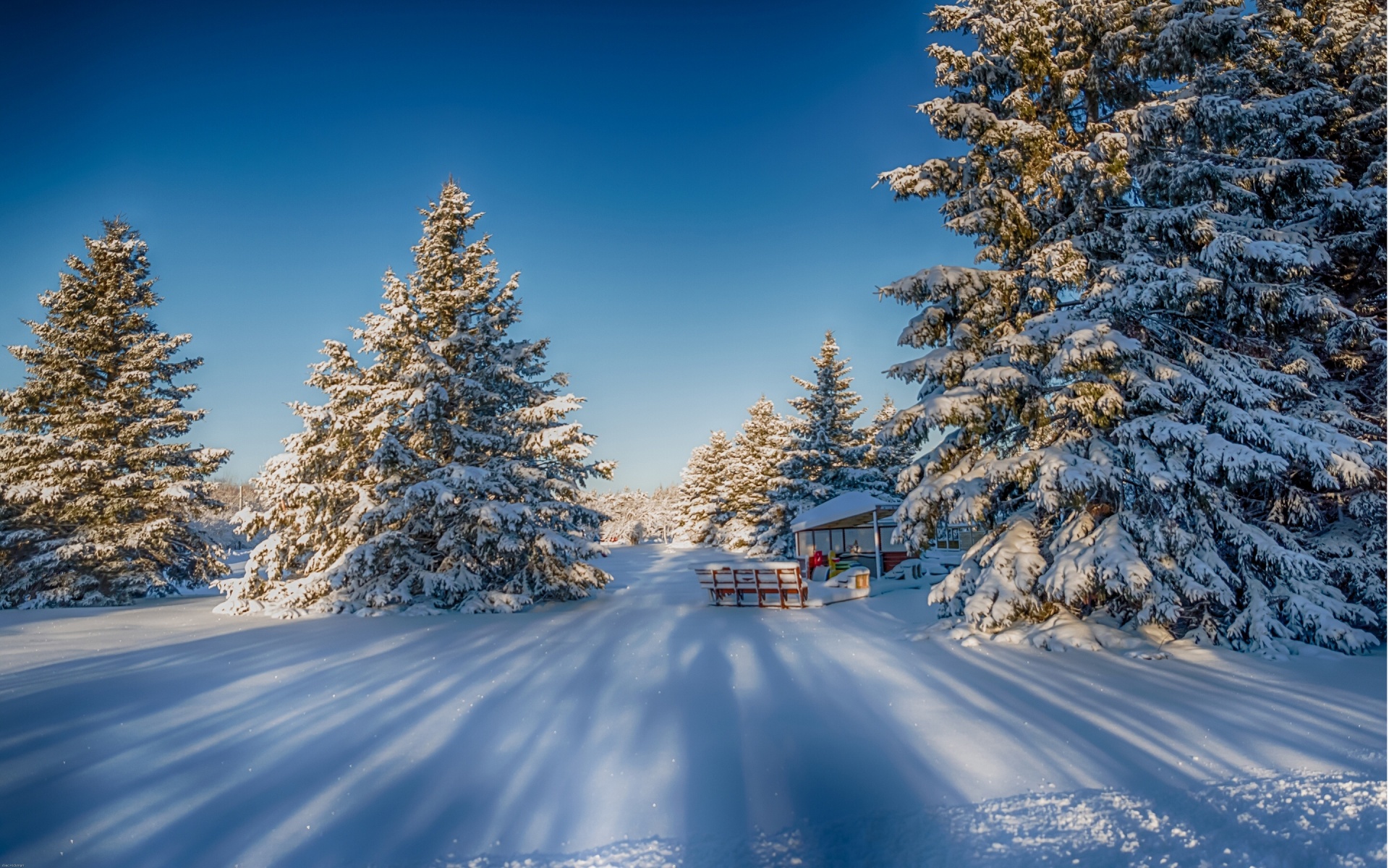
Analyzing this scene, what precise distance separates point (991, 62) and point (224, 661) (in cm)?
1503

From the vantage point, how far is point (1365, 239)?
9.52 m

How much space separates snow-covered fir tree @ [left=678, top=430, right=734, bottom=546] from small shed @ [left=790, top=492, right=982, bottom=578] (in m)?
16.2

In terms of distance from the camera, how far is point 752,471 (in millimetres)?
41219

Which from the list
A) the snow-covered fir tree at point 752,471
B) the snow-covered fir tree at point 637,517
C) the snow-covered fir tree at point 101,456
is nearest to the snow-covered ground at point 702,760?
the snow-covered fir tree at point 101,456

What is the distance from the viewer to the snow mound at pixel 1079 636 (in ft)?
28.0

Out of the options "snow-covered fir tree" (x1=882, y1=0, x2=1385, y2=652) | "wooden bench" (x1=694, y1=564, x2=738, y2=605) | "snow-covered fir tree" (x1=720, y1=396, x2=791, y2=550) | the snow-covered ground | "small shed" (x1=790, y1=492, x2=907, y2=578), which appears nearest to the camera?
the snow-covered ground

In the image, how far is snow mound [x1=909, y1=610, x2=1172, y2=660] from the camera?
28.0 ft

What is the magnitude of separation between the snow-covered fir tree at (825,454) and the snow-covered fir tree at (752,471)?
3.29 metres

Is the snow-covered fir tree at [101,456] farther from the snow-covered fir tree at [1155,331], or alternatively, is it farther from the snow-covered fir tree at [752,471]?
the snow-covered fir tree at [752,471]

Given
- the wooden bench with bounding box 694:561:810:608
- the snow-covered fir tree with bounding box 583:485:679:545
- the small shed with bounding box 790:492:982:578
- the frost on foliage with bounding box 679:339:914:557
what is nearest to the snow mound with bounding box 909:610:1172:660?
the wooden bench with bounding box 694:561:810:608

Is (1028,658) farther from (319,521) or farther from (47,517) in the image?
(47,517)

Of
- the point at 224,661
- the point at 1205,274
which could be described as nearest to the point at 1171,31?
the point at 1205,274

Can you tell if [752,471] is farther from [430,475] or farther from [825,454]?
[430,475]

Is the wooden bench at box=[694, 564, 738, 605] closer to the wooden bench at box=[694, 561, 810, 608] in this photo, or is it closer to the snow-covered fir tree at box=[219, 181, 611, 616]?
the wooden bench at box=[694, 561, 810, 608]
